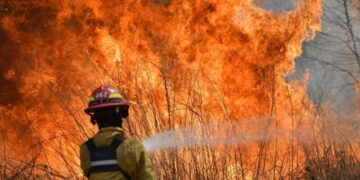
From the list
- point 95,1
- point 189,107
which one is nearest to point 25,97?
point 95,1

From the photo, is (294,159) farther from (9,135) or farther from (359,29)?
(359,29)

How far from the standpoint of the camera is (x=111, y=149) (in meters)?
4.82

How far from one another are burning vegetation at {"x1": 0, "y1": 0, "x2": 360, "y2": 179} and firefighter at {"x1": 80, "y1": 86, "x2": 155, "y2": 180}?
2.21 metres

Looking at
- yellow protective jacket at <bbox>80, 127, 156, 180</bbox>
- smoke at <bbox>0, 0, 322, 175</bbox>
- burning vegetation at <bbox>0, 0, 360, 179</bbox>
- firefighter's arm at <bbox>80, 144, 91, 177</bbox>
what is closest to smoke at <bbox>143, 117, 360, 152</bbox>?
burning vegetation at <bbox>0, 0, 360, 179</bbox>

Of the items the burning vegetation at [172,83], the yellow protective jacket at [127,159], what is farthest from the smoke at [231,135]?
the yellow protective jacket at [127,159]

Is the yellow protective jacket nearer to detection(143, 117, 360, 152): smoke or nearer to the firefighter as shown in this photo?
the firefighter

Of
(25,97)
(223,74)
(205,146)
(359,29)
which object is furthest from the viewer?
(359,29)

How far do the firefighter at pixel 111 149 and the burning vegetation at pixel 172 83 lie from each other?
2.21 m

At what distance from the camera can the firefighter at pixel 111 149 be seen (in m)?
4.80

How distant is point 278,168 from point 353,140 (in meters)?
1.23

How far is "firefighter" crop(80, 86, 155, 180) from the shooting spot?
4.80 m

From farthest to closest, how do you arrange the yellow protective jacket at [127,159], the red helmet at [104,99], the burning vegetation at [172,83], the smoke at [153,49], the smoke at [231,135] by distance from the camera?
the smoke at [153,49], the burning vegetation at [172,83], the smoke at [231,135], the red helmet at [104,99], the yellow protective jacket at [127,159]

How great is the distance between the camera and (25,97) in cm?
1175

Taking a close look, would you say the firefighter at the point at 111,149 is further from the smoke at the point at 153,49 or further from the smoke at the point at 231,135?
the smoke at the point at 153,49
